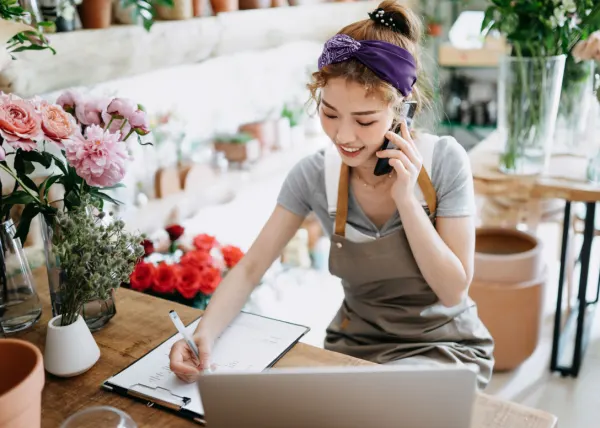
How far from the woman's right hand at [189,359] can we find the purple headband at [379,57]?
2.13 ft

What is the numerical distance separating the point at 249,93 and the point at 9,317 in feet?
6.90

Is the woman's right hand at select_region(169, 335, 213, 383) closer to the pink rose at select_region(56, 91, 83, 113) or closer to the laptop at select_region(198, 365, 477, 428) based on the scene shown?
the laptop at select_region(198, 365, 477, 428)

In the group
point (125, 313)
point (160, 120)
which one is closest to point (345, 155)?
point (125, 313)

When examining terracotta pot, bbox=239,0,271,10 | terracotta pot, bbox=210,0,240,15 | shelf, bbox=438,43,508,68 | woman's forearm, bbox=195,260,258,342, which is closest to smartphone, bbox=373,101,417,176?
woman's forearm, bbox=195,260,258,342

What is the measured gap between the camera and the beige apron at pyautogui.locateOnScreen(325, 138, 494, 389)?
1443mm

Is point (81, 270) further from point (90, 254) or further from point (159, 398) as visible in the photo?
point (159, 398)

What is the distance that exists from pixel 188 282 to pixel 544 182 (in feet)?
4.27

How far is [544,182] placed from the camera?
218 cm

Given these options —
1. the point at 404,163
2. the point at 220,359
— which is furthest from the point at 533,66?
the point at 220,359

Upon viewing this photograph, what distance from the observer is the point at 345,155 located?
4.42ft

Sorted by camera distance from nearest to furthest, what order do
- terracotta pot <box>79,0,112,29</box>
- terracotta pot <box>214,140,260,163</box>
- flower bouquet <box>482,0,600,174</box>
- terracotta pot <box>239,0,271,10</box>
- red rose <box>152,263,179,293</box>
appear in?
red rose <box>152,263,179,293</box>, terracotta pot <box>79,0,112,29</box>, flower bouquet <box>482,0,600,174</box>, terracotta pot <box>239,0,271,10</box>, terracotta pot <box>214,140,260,163</box>

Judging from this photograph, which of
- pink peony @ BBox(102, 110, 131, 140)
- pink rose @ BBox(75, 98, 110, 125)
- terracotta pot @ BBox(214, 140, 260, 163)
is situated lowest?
terracotta pot @ BBox(214, 140, 260, 163)

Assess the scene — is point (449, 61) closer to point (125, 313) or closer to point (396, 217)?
point (396, 217)

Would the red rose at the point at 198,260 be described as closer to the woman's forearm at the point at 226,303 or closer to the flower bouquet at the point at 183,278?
the flower bouquet at the point at 183,278
